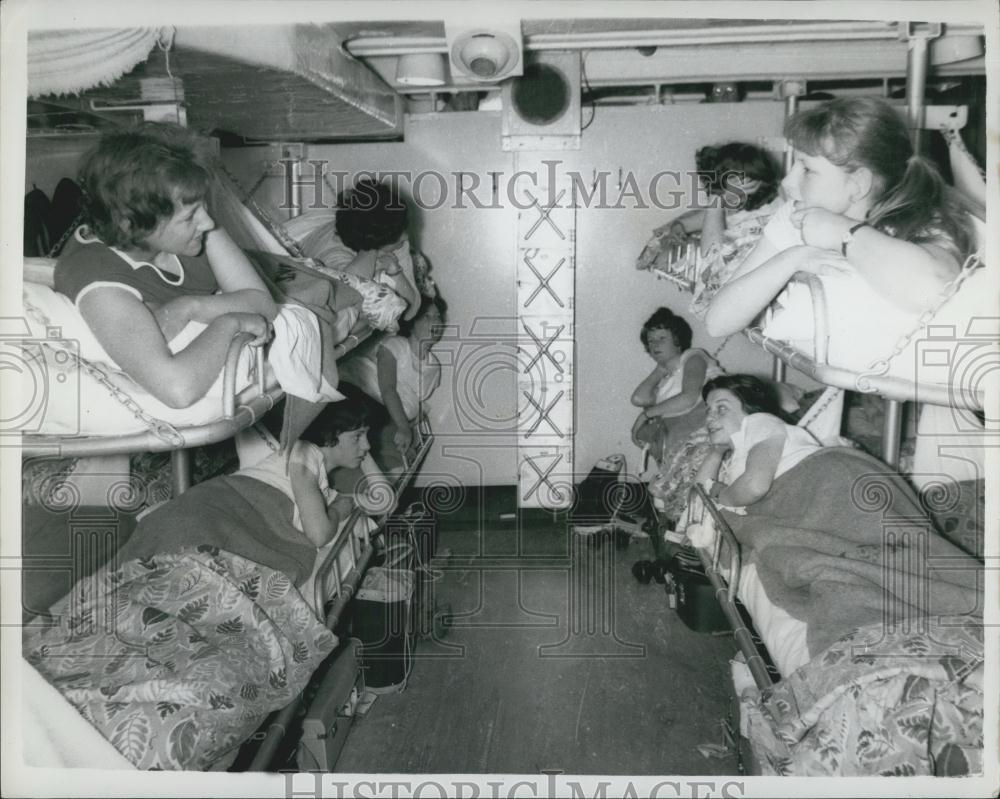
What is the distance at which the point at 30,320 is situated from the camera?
1.11m

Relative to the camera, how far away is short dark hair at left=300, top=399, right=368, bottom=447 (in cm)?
219

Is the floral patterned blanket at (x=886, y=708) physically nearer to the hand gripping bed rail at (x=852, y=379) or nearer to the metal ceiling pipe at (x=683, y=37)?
the hand gripping bed rail at (x=852, y=379)

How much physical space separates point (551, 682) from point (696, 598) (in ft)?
1.94

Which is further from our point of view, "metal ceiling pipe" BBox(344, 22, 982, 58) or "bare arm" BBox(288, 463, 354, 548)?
"bare arm" BBox(288, 463, 354, 548)

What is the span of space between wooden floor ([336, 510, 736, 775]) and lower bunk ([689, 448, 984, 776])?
0.31m

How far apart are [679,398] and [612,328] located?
60cm

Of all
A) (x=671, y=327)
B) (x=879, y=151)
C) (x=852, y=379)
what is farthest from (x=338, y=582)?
(x=671, y=327)

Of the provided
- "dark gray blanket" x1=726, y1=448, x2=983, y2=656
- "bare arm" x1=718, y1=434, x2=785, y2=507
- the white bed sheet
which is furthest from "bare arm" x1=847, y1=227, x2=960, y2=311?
"bare arm" x1=718, y1=434, x2=785, y2=507

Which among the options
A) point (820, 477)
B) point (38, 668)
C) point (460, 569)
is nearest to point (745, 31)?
point (820, 477)

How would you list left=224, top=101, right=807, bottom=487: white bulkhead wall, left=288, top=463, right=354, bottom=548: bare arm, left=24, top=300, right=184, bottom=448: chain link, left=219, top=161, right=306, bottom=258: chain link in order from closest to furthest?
left=24, top=300, right=184, bottom=448: chain link → left=219, top=161, right=306, bottom=258: chain link → left=288, top=463, right=354, bottom=548: bare arm → left=224, top=101, right=807, bottom=487: white bulkhead wall

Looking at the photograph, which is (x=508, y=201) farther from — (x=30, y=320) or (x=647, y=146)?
(x=30, y=320)

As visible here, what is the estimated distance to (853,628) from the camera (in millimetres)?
1380

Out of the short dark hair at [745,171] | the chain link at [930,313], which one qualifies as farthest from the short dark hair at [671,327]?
the chain link at [930,313]

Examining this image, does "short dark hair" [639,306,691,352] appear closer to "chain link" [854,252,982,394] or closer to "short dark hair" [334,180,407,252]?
"short dark hair" [334,180,407,252]
